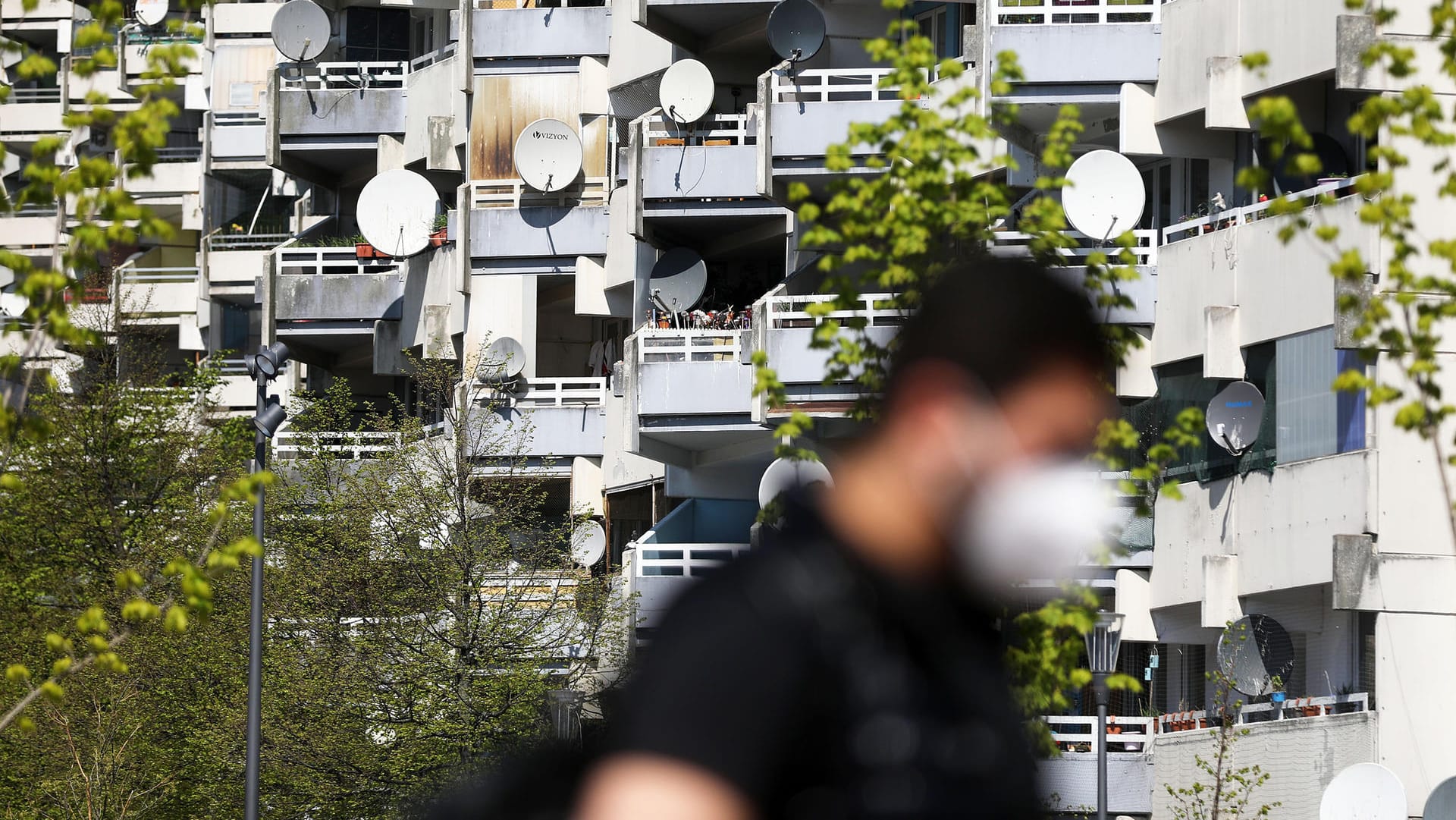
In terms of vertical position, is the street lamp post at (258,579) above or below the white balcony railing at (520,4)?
below

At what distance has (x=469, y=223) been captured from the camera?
48.8m

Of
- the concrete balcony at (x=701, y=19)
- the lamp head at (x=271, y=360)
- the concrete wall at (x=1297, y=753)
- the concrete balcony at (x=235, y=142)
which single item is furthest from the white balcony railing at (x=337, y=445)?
the concrete balcony at (x=235, y=142)

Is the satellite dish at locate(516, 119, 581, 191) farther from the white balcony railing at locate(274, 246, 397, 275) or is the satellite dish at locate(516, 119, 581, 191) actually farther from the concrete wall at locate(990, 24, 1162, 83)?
the concrete wall at locate(990, 24, 1162, 83)

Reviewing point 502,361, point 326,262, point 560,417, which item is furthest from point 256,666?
point 326,262

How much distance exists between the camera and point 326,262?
52.9 metres

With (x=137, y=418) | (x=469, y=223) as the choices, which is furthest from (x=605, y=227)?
(x=137, y=418)

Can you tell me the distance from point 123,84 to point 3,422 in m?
57.9

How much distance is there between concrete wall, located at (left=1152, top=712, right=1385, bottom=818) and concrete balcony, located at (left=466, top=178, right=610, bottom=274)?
19695 millimetres

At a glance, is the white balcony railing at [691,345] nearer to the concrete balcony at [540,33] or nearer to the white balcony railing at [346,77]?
the concrete balcony at [540,33]

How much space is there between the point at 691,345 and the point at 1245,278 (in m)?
11.5

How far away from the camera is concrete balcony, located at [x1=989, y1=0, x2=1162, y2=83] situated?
111 ft

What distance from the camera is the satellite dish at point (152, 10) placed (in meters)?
69.8

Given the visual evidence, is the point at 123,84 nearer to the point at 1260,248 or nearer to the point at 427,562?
the point at 427,562

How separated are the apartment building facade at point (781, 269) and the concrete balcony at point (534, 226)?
0.06m
